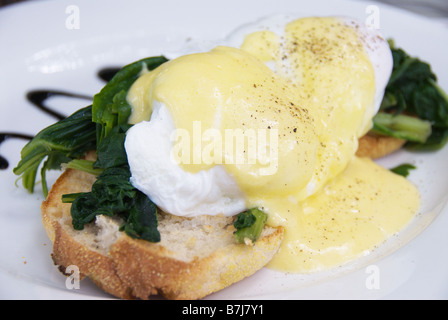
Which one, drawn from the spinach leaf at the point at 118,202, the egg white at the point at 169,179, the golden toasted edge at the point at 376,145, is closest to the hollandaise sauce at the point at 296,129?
the egg white at the point at 169,179

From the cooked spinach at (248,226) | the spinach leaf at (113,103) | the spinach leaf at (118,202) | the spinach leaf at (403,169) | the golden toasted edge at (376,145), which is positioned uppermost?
the spinach leaf at (113,103)

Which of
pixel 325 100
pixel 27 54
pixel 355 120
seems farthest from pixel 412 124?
pixel 27 54

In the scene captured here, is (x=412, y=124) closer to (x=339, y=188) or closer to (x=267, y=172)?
(x=339, y=188)

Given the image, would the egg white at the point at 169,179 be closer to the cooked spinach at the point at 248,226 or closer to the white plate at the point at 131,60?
the cooked spinach at the point at 248,226

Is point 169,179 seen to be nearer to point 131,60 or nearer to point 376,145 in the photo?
point 376,145

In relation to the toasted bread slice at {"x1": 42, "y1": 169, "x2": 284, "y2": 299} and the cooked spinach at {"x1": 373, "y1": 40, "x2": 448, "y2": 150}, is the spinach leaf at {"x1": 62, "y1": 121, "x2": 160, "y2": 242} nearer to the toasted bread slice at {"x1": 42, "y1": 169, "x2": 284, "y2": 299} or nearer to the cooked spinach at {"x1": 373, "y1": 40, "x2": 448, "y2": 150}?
the toasted bread slice at {"x1": 42, "y1": 169, "x2": 284, "y2": 299}

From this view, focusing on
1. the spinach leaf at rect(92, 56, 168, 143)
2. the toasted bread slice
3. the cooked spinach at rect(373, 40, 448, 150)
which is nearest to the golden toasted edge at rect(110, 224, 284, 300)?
the toasted bread slice

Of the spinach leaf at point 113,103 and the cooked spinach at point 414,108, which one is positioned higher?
the spinach leaf at point 113,103
